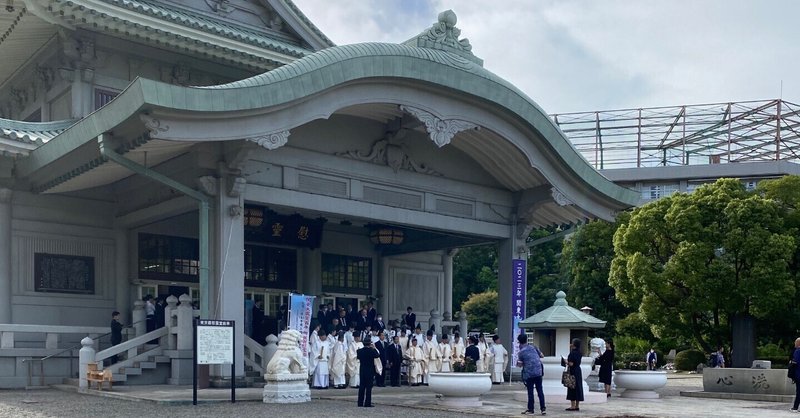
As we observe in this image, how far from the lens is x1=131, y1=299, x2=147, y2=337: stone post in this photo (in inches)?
769

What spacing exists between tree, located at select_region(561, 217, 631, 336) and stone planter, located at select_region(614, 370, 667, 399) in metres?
24.3

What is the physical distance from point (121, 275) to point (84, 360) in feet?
14.2

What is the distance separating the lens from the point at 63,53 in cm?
2089

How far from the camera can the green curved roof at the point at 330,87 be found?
590 inches

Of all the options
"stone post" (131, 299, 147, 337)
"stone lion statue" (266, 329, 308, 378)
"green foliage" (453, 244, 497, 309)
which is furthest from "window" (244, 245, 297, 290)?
"green foliage" (453, 244, 497, 309)

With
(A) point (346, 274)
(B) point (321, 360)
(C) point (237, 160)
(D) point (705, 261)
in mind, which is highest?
(C) point (237, 160)

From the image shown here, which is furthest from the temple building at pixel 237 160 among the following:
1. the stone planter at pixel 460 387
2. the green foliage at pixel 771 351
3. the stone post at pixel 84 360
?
the green foliage at pixel 771 351

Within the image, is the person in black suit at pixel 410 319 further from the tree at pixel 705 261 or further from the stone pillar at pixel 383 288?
the tree at pixel 705 261

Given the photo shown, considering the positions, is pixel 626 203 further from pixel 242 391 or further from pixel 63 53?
pixel 63 53

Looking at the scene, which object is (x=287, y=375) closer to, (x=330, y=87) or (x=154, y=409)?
(x=154, y=409)

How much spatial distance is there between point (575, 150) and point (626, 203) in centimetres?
255

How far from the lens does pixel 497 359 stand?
22656 mm

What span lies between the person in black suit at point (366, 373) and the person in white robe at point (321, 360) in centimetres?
430

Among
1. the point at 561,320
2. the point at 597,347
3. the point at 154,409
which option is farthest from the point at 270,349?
the point at 597,347
